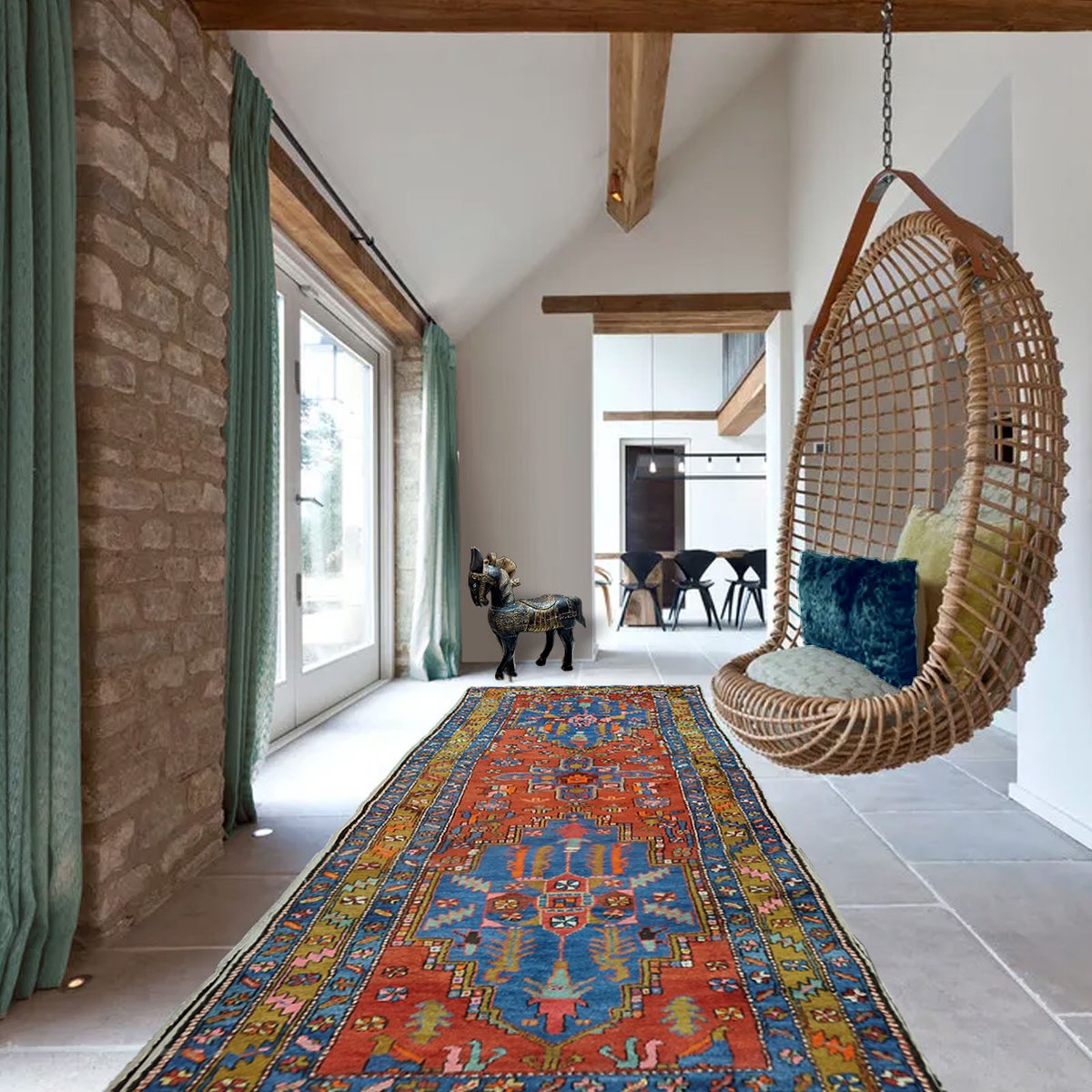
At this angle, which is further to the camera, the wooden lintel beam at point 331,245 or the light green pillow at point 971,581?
the wooden lintel beam at point 331,245

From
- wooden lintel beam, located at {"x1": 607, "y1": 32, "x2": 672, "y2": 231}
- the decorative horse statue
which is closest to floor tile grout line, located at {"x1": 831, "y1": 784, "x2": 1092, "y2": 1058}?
wooden lintel beam, located at {"x1": 607, "y1": 32, "x2": 672, "y2": 231}

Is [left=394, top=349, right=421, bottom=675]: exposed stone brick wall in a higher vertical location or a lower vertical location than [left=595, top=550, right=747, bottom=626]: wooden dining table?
higher

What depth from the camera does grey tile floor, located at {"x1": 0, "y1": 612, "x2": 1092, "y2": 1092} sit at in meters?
1.38

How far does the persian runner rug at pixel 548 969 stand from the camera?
1288 mm

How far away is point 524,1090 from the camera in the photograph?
124 cm

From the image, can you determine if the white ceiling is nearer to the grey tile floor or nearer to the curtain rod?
the curtain rod

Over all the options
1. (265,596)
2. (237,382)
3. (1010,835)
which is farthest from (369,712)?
(1010,835)

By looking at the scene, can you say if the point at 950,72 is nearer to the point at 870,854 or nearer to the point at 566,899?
the point at 870,854

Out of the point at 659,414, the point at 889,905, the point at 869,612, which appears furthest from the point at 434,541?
the point at 659,414

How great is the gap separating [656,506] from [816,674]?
8877 mm

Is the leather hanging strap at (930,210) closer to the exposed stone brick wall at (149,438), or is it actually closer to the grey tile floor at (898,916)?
the grey tile floor at (898,916)

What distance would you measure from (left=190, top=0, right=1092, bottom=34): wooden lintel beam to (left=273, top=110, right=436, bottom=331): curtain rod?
2.64 feet

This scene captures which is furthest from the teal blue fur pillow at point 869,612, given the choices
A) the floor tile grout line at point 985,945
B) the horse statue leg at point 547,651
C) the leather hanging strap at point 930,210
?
the horse statue leg at point 547,651

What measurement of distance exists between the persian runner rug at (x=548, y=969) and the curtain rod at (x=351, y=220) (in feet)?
7.56
